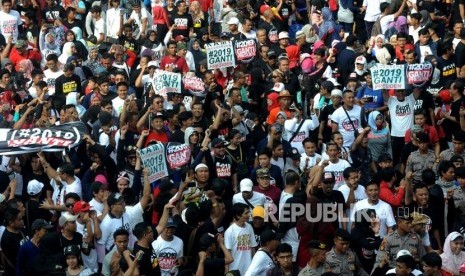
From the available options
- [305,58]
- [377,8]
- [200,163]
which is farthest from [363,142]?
[377,8]

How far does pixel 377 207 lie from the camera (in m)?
18.8

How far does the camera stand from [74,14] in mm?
28469

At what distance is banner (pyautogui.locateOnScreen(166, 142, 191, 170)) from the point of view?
19.7 m

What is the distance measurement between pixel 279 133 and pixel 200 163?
5.68 feet

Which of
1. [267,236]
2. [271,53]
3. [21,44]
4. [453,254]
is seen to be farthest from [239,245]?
[21,44]

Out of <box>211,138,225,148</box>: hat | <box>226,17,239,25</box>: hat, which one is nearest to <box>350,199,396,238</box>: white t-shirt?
<box>211,138,225,148</box>: hat

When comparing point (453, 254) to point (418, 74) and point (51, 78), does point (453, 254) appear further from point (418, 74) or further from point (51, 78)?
point (51, 78)

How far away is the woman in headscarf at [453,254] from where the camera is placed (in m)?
17.9

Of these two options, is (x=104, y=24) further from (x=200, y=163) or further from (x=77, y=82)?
(x=200, y=163)

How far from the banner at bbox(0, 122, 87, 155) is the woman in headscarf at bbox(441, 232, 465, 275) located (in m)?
5.06

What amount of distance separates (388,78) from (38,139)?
5.34 meters

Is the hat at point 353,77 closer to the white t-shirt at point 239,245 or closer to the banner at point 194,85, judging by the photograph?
the banner at point 194,85

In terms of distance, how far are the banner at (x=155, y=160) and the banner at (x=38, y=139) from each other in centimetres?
115

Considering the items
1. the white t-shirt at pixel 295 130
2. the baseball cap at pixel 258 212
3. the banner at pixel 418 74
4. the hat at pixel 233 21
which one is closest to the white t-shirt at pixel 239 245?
the baseball cap at pixel 258 212
